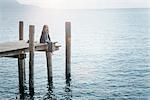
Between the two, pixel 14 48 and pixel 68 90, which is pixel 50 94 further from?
pixel 14 48

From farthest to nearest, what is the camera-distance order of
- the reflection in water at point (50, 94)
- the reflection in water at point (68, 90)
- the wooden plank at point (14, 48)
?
the reflection in water at point (68, 90) → the reflection in water at point (50, 94) → the wooden plank at point (14, 48)

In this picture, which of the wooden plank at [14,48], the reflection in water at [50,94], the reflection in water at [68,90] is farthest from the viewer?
the reflection in water at [68,90]

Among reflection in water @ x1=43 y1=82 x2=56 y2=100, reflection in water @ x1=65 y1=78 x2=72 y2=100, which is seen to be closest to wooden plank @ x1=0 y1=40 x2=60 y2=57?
reflection in water @ x1=43 y1=82 x2=56 y2=100

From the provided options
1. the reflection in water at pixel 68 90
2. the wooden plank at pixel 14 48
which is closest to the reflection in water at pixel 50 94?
the reflection in water at pixel 68 90

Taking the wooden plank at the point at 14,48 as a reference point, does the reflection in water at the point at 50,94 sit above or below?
below

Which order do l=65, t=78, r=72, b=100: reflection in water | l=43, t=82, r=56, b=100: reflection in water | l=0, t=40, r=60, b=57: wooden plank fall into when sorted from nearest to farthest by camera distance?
l=0, t=40, r=60, b=57: wooden plank, l=43, t=82, r=56, b=100: reflection in water, l=65, t=78, r=72, b=100: reflection in water

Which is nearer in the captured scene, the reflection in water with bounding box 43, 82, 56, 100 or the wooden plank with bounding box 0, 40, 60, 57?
the wooden plank with bounding box 0, 40, 60, 57

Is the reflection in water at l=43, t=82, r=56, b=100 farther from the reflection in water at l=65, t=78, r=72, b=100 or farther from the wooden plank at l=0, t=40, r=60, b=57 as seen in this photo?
the wooden plank at l=0, t=40, r=60, b=57

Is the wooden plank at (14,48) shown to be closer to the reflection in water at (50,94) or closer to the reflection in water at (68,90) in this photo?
the reflection in water at (50,94)

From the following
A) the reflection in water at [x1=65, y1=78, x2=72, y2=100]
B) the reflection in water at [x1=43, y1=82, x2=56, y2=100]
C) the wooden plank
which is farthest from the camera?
the reflection in water at [x1=65, y1=78, x2=72, y2=100]

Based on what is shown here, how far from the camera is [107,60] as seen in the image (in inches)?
1619

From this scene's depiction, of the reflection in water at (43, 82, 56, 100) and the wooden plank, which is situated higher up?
the wooden plank

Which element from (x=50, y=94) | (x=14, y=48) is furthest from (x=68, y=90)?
(x=14, y=48)

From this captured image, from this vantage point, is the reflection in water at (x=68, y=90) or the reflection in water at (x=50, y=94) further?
the reflection in water at (x=68, y=90)
